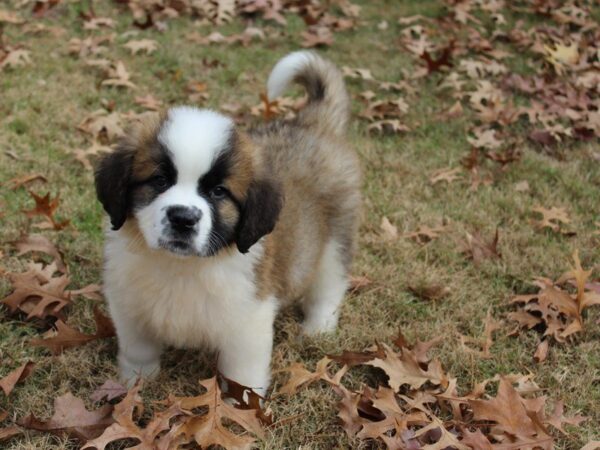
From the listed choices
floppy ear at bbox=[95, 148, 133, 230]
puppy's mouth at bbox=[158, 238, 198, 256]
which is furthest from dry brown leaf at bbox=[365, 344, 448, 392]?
floppy ear at bbox=[95, 148, 133, 230]

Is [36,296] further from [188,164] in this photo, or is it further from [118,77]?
[118,77]

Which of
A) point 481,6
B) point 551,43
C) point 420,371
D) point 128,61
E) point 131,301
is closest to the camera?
point 131,301

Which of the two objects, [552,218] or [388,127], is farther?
[388,127]

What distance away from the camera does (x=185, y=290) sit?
2.54m

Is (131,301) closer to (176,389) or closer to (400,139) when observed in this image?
(176,389)

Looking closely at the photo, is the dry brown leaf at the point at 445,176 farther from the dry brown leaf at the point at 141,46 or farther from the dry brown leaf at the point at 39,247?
the dry brown leaf at the point at 141,46

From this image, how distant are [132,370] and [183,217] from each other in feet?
3.16

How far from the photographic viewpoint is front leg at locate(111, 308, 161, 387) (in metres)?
2.71

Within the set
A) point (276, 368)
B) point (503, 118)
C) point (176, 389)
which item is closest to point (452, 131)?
point (503, 118)

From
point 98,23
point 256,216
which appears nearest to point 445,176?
point 256,216

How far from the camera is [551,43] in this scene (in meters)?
6.73

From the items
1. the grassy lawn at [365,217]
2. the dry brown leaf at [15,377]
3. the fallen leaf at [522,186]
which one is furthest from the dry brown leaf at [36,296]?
the fallen leaf at [522,186]

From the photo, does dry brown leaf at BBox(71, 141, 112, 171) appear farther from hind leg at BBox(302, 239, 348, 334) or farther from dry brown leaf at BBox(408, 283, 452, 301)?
dry brown leaf at BBox(408, 283, 452, 301)

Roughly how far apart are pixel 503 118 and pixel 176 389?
3.61m
